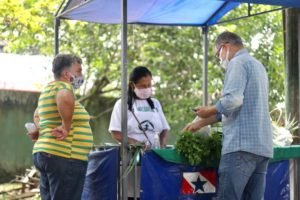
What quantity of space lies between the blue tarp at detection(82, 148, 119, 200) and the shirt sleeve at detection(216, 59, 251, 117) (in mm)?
1111

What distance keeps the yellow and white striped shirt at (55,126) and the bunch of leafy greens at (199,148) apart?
814mm

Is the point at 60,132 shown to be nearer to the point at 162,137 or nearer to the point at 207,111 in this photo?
the point at 207,111

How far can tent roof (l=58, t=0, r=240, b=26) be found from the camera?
620cm

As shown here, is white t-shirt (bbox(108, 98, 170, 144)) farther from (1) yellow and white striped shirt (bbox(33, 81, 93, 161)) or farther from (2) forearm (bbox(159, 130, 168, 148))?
(1) yellow and white striped shirt (bbox(33, 81, 93, 161))

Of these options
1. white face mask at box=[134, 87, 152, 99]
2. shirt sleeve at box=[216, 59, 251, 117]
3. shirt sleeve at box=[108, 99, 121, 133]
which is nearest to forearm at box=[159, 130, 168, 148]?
white face mask at box=[134, 87, 152, 99]

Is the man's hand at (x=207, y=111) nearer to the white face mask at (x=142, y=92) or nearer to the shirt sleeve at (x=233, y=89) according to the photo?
the shirt sleeve at (x=233, y=89)

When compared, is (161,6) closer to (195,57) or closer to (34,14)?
(34,14)

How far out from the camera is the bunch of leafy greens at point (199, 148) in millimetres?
4832

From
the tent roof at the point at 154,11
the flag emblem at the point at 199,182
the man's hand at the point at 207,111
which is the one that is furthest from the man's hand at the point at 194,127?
the tent roof at the point at 154,11

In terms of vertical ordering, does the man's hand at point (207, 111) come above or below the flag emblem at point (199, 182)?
above

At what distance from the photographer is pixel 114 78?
12.3m

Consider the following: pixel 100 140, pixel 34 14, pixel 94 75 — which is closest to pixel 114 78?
pixel 94 75

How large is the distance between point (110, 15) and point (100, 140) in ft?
22.6

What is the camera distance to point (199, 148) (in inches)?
191
